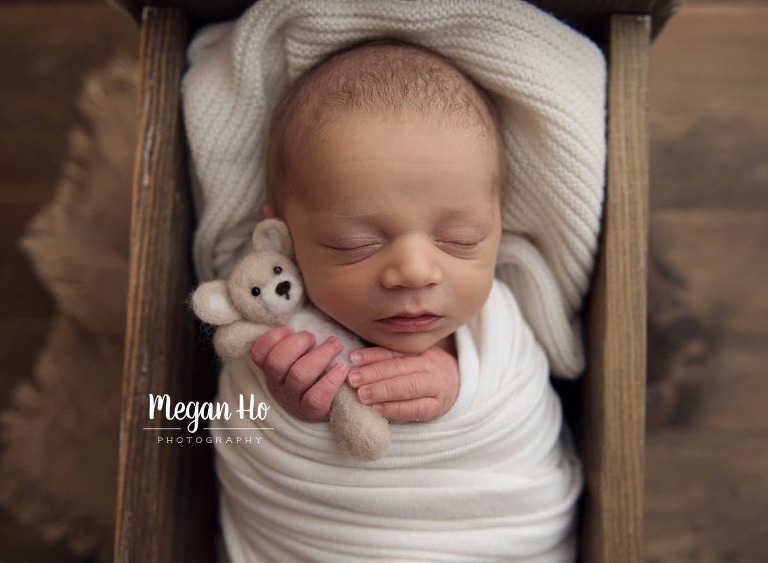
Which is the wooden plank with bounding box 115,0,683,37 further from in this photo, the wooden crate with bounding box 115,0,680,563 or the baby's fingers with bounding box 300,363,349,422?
the baby's fingers with bounding box 300,363,349,422

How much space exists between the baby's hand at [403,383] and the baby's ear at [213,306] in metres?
0.15

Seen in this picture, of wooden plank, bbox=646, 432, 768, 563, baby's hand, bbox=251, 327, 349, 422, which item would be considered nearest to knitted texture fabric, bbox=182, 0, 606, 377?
baby's hand, bbox=251, 327, 349, 422

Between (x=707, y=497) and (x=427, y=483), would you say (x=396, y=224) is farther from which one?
(x=707, y=497)

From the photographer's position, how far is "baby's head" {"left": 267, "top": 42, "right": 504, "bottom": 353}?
2.68ft

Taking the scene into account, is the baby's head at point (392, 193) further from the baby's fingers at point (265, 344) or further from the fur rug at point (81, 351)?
the fur rug at point (81, 351)

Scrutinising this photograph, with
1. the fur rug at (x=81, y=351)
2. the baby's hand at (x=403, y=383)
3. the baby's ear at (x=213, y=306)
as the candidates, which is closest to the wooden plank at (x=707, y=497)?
the baby's hand at (x=403, y=383)

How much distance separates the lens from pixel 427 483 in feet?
2.86

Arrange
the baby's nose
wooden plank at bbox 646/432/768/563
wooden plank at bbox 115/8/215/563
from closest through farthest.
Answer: the baby's nose
wooden plank at bbox 115/8/215/563
wooden plank at bbox 646/432/768/563

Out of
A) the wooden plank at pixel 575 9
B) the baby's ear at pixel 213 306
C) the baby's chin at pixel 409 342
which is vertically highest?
the wooden plank at pixel 575 9

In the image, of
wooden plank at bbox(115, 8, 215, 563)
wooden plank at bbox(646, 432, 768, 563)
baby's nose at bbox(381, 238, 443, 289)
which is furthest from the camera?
wooden plank at bbox(646, 432, 768, 563)

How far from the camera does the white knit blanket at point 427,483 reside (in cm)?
87

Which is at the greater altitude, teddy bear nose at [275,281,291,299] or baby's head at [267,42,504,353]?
baby's head at [267,42,504,353]

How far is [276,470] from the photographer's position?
2.90ft

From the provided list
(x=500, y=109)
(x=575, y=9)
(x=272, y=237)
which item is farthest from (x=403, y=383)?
(x=575, y=9)
